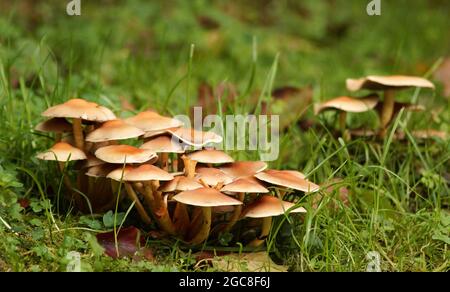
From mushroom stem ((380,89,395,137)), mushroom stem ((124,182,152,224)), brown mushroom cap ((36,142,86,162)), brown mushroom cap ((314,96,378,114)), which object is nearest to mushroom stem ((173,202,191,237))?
mushroom stem ((124,182,152,224))

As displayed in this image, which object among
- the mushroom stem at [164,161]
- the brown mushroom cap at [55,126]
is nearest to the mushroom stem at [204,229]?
the mushroom stem at [164,161]

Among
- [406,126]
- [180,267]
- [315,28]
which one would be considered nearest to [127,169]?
[180,267]

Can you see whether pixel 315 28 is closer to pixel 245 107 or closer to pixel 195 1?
pixel 195 1

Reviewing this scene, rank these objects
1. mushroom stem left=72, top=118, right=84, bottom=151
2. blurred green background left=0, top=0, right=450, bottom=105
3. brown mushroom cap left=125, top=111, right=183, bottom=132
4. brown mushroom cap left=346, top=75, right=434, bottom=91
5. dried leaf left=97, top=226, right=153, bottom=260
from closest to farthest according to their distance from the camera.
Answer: dried leaf left=97, top=226, right=153, bottom=260 → brown mushroom cap left=125, top=111, right=183, bottom=132 → mushroom stem left=72, top=118, right=84, bottom=151 → brown mushroom cap left=346, top=75, right=434, bottom=91 → blurred green background left=0, top=0, right=450, bottom=105

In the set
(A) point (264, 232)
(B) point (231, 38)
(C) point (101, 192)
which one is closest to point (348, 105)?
(A) point (264, 232)

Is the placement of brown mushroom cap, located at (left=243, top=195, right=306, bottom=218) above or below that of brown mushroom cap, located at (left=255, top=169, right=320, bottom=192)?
below

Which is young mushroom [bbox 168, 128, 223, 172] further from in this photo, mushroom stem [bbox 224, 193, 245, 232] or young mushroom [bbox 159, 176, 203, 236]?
mushroom stem [bbox 224, 193, 245, 232]
